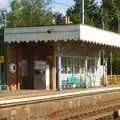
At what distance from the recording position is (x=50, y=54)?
3709 centimetres

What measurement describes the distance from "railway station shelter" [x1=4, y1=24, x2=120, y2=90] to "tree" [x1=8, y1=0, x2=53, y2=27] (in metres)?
36.6

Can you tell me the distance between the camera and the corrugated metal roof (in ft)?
111

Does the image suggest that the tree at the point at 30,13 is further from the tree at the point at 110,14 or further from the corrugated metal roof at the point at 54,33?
the corrugated metal roof at the point at 54,33

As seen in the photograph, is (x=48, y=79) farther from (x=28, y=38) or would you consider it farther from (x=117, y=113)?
(x=117, y=113)

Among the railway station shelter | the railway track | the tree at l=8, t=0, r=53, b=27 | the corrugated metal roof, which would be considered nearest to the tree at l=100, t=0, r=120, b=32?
the tree at l=8, t=0, r=53, b=27

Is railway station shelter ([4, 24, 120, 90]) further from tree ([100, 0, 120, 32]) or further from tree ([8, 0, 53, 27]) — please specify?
tree ([100, 0, 120, 32])

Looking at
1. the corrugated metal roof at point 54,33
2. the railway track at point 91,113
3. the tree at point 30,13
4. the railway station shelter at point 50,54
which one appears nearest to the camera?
the railway track at point 91,113

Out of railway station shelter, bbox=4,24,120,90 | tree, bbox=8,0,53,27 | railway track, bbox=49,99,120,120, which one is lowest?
railway track, bbox=49,99,120,120

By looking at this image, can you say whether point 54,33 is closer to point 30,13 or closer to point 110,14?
point 30,13

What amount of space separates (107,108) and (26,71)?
26.8 feet

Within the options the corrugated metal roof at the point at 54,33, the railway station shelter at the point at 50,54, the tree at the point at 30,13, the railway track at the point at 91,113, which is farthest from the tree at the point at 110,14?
the railway track at the point at 91,113

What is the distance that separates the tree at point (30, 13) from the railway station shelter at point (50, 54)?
120 ft

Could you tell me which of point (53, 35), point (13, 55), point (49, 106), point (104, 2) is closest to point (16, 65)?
point (13, 55)

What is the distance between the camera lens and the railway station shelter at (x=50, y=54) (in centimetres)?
3475
